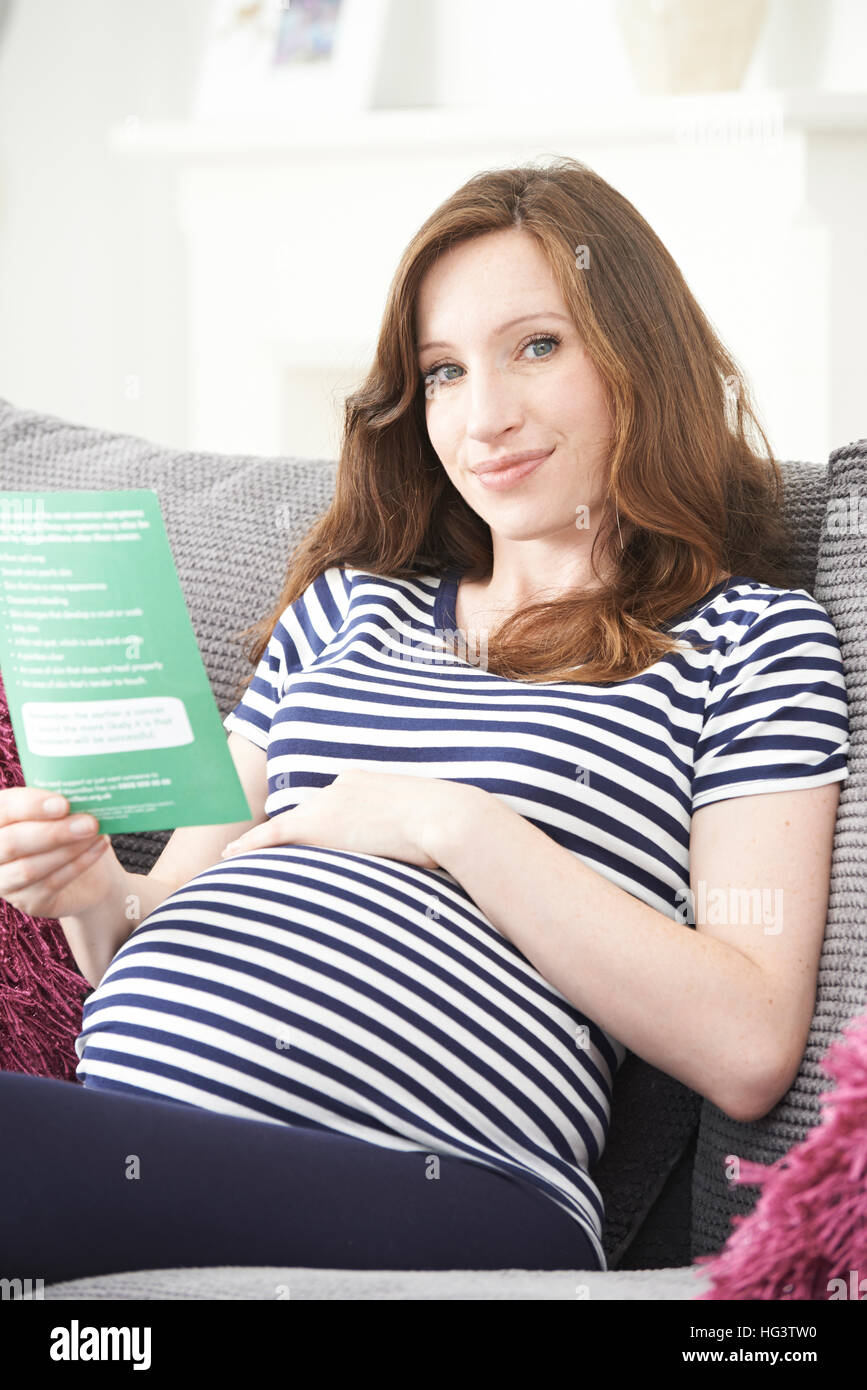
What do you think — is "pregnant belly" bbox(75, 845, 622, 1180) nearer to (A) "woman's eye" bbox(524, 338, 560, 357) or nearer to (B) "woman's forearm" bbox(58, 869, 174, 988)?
(B) "woman's forearm" bbox(58, 869, 174, 988)

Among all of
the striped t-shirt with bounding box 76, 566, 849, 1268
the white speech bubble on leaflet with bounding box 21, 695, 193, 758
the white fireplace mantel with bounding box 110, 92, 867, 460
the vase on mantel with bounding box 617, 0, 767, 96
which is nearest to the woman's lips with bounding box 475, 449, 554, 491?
the striped t-shirt with bounding box 76, 566, 849, 1268

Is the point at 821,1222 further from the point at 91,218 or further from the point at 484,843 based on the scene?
the point at 91,218

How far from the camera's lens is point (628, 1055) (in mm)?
1045

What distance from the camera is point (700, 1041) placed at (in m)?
0.85

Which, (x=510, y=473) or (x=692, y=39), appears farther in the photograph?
(x=692, y=39)

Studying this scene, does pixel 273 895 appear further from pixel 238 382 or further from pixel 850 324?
pixel 238 382

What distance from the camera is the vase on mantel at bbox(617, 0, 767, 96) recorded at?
2.24 metres

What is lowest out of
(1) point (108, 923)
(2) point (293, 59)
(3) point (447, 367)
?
(1) point (108, 923)

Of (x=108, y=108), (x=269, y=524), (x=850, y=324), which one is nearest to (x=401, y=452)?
(x=269, y=524)

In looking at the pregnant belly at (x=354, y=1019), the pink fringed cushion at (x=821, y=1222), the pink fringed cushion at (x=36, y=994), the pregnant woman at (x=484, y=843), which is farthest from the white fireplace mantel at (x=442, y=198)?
the pink fringed cushion at (x=821, y=1222)

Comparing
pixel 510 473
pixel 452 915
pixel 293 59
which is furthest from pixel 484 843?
pixel 293 59

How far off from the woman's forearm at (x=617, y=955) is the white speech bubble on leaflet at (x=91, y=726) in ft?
0.63

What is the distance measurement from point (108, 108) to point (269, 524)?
1923mm

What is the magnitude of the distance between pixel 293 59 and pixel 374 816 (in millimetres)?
2063
